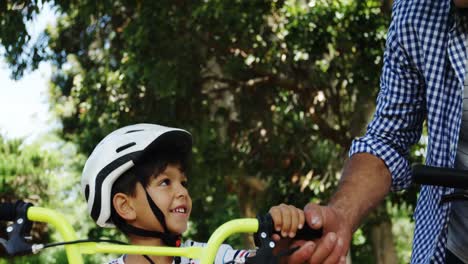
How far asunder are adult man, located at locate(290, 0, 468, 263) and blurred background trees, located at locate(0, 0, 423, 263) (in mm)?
8592

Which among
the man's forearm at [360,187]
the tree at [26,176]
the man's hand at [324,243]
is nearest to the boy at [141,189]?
the man's forearm at [360,187]

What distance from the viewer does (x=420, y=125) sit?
3369mm

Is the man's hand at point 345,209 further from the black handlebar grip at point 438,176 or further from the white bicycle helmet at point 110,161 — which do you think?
the white bicycle helmet at point 110,161

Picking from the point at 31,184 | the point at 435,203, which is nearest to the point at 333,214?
the point at 435,203

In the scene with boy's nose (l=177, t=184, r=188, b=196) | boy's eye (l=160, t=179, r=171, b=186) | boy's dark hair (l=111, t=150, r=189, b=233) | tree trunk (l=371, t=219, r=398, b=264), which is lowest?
tree trunk (l=371, t=219, r=398, b=264)

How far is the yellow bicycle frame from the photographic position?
2.49m

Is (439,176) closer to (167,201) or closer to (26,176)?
(167,201)

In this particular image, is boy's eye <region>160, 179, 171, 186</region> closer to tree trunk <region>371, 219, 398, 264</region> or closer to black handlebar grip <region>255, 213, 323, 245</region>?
black handlebar grip <region>255, 213, 323, 245</region>

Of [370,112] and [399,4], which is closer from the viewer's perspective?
[399,4]

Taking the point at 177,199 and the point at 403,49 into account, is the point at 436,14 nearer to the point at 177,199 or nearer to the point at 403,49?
the point at 403,49

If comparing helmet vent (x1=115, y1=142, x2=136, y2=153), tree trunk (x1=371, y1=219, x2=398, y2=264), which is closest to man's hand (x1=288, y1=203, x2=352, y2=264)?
helmet vent (x1=115, y1=142, x2=136, y2=153)

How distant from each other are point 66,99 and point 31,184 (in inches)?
311

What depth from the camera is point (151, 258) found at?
362 centimetres

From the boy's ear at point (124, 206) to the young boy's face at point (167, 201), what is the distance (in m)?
0.02
